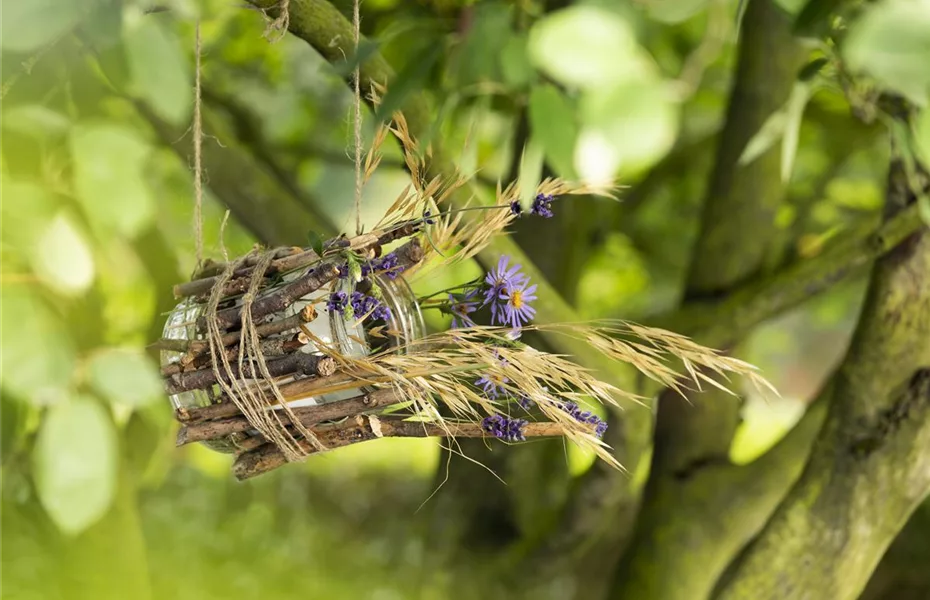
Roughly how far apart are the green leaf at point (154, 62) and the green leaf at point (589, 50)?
0.33ft

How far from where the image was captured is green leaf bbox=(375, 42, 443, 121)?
47cm

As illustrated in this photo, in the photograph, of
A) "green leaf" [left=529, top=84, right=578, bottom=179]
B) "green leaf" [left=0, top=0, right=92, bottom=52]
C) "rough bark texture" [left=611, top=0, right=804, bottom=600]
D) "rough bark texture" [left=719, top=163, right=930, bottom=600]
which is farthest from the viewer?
"rough bark texture" [left=611, top=0, right=804, bottom=600]

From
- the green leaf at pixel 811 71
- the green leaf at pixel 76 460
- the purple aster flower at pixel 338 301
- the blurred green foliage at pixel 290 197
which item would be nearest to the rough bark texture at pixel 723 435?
the blurred green foliage at pixel 290 197

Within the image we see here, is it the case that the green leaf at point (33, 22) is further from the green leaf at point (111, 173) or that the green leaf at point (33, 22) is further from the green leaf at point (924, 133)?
the green leaf at point (924, 133)

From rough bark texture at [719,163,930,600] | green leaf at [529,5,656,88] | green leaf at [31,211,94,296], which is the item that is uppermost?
green leaf at [529,5,656,88]

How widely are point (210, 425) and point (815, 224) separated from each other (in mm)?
1743

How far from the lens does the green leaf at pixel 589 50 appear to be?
252 millimetres

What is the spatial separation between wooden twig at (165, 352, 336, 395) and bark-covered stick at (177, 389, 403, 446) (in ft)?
0.11

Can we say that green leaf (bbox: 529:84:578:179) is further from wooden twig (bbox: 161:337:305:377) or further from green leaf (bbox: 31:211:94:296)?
wooden twig (bbox: 161:337:305:377)

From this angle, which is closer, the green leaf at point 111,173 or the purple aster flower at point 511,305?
the green leaf at point 111,173

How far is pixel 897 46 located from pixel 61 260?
25 cm

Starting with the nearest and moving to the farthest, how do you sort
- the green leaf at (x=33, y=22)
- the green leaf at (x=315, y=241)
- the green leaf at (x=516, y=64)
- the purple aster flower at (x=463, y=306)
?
1. the green leaf at (x=33, y=22)
2. the green leaf at (x=516, y=64)
3. the green leaf at (x=315, y=241)
4. the purple aster flower at (x=463, y=306)

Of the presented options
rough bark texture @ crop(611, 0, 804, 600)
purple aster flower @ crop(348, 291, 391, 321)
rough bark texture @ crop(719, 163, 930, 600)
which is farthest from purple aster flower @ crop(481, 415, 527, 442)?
rough bark texture @ crop(611, 0, 804, 600)

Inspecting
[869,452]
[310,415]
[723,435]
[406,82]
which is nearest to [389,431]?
[310,415]
